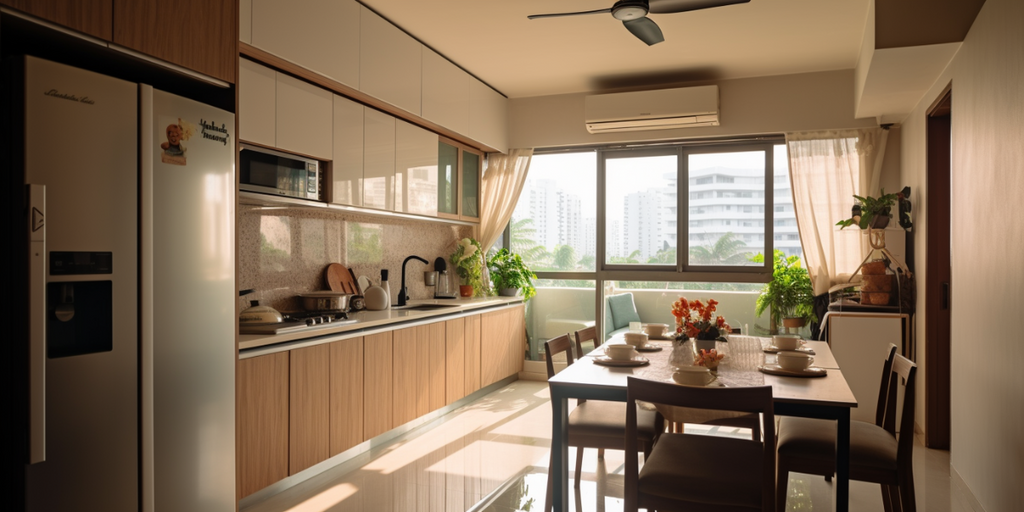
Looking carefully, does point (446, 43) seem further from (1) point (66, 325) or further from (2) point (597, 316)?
(1) point (66, 325)

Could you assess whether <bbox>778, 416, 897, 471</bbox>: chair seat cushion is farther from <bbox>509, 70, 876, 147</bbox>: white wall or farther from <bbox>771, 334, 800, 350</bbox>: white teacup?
<bbox>509, 70, 876, 147</bbox>: white wall

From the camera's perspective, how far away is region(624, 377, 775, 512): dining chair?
2006 mm

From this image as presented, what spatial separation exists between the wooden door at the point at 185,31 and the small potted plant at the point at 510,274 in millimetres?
3859

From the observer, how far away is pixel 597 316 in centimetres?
616

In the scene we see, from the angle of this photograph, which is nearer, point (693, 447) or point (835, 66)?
point (693, 447)

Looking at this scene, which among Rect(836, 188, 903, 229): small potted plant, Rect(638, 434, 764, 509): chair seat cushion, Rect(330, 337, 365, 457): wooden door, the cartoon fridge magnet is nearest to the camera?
Rect(638, 434, 764, 509): chair seat cushion

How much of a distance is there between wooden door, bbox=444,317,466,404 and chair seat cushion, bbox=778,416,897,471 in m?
2.55

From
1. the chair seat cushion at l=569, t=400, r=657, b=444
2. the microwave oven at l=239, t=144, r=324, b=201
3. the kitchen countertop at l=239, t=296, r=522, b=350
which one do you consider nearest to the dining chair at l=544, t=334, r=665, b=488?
the chair seat cushion at l=569, t=400, r=657, b=444

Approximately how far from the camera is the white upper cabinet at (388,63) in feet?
13.0

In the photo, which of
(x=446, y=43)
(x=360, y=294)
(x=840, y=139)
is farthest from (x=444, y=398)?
(x=840, y=139)

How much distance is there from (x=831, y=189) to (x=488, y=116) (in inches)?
118

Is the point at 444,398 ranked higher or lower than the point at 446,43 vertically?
lower

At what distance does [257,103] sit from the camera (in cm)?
324

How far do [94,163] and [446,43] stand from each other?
3.06m
